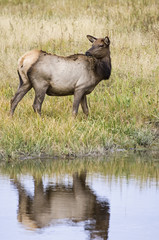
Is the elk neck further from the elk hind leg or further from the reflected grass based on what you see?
the reflected grass

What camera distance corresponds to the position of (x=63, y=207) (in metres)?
6.94

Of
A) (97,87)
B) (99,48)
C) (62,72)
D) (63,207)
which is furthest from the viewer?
(97,87)

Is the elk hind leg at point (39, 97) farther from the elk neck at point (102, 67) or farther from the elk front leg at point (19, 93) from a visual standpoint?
the elk neck at point (102, 67)

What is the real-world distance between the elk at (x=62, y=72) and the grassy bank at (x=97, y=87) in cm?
47

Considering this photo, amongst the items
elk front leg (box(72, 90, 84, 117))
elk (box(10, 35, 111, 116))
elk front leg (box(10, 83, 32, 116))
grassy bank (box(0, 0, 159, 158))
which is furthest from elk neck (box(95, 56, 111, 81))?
elk front leg (box(10, 83, 32, 116))

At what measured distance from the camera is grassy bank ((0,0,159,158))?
34.5 feet

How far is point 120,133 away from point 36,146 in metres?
2.13

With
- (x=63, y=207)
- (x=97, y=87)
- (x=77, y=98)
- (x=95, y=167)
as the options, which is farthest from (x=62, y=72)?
(x=63, y=207)

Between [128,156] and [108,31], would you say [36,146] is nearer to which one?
[128,156]

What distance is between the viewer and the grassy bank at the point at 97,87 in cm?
1051

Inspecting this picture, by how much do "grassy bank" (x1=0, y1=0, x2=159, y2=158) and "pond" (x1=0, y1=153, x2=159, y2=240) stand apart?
2.04 ft

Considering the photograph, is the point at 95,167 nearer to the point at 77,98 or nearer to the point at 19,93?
the point at 77,98

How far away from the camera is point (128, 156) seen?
10.6 metres

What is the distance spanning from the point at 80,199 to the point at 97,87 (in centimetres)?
812
